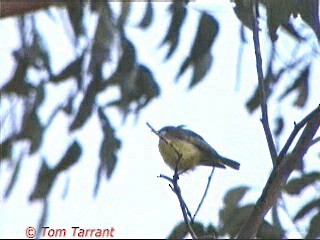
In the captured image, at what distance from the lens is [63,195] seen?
9.97ft

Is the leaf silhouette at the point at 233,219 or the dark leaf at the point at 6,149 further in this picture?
the dark leaf at the point at 6,149

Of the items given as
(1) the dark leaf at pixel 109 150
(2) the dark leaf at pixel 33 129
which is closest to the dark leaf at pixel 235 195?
(1) the dark leaf at pixel 109 150

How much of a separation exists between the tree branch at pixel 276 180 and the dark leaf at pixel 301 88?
1.00m

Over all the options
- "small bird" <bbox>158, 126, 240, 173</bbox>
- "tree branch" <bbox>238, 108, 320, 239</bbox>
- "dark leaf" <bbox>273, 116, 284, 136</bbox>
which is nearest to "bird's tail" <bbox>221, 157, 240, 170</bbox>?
"small bird" <bbox>158, 126, 240, 173</bbox>

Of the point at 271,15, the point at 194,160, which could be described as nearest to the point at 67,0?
the point at 194,160

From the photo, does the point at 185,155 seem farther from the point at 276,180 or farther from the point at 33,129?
the point at 276,180

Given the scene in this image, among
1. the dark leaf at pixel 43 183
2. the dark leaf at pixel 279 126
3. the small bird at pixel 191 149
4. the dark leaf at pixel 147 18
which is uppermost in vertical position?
the dark leaf at pixel 147 18

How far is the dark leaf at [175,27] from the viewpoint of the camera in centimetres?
304

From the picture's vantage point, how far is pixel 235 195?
103 inches

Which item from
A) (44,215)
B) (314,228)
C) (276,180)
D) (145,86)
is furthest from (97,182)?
(276,180)

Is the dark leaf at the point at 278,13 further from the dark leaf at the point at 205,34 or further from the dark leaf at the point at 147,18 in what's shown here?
the dark leaf at the point at 147,18

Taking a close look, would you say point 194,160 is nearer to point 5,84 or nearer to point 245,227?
point 5,84

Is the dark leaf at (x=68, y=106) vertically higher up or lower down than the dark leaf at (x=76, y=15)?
lower down

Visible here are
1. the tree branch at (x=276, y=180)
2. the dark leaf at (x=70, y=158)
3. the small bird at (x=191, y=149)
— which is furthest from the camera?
the dark leaf at (x=70, y=158)
